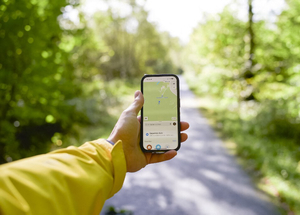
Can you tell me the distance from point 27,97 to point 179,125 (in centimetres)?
329

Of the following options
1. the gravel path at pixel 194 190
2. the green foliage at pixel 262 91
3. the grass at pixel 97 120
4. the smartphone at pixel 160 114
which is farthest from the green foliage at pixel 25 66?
the green foliage at pixel 262 91

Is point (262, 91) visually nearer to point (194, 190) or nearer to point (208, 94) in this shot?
point (208, 94)

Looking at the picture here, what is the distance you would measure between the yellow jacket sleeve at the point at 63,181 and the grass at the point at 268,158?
335 centimetres

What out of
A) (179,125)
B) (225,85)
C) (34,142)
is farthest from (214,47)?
(179,125)

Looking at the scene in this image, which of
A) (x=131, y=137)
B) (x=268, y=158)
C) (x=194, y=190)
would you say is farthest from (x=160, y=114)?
(x=268, y=158)

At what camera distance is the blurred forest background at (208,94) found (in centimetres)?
402

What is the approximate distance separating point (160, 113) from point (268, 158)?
4020 mm

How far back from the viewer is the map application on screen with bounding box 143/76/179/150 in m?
2.21

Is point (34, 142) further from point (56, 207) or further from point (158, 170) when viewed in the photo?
point (56, 207)

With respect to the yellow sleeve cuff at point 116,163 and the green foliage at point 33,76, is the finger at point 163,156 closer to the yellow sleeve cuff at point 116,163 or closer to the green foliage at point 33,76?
the yellow sleeve cuff at point 116,163

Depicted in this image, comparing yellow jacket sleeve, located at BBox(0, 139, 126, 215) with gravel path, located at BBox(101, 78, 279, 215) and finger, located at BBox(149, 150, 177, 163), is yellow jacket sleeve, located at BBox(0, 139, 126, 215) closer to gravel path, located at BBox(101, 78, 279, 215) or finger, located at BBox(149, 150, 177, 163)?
finger, located at BBox(149, 150, 177, 163)

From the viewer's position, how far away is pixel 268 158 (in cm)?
527

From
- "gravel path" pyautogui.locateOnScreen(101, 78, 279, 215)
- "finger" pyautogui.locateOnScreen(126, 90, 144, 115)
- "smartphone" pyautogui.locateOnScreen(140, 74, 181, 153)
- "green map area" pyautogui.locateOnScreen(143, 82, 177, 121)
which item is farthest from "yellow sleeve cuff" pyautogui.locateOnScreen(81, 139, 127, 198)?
"gravel path" pyautogui.locateOnScreen(101, 78, 279, 215)

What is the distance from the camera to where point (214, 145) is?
6.87 m
